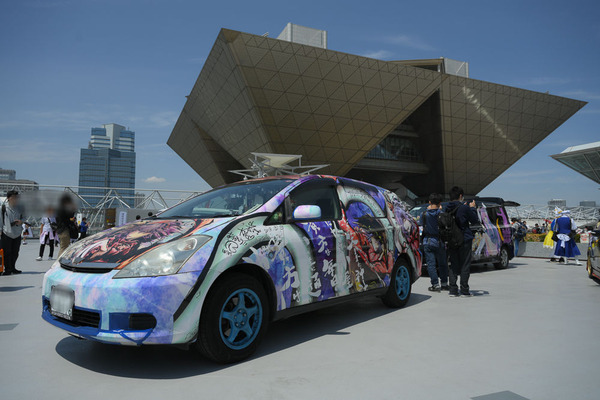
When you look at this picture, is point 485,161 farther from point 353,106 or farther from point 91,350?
point 91,350

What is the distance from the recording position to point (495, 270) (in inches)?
436

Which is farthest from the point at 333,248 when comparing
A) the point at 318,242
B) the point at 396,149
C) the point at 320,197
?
the point at 396,149

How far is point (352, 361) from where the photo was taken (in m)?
3.40

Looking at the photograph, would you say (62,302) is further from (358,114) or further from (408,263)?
(358,114)

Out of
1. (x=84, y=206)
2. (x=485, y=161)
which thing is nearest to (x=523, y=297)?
(x=84, y=206)

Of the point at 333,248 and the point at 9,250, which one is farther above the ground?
the point at 333,248

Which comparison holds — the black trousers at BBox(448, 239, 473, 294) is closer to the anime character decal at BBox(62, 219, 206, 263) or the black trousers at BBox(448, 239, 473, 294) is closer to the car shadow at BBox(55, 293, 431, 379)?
the car shadow at BBox(55, 293, 431, 379)

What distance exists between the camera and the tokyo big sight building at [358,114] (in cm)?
3009

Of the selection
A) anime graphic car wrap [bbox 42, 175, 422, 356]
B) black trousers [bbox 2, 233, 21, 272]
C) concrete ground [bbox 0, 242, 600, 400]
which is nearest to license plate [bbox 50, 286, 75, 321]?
anime graphic car wrap [bbox 42, 175, 422, 356]

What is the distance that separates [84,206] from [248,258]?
29.3m

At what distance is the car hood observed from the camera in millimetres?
3139

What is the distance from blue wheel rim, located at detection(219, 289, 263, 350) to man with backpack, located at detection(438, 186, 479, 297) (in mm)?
4294

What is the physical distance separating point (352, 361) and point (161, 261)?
1739mm

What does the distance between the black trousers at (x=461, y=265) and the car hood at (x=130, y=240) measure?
4.70 m
